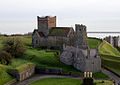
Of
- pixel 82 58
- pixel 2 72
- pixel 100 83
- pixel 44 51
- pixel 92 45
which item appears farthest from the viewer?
pixel 92 45

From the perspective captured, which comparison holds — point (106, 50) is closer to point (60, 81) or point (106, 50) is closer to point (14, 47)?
point (14, 47)

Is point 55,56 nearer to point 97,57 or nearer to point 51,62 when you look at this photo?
point 51,62

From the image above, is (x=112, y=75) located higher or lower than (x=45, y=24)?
lower

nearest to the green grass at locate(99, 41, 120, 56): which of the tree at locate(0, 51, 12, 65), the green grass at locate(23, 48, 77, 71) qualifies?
the green grass at locate(23, 48, 77, 71)

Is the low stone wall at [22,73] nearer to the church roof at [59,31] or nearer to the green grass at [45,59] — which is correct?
the green grass at [45,59]

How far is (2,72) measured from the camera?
60.7 metres

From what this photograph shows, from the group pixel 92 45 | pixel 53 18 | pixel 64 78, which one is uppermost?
pixel 53 18

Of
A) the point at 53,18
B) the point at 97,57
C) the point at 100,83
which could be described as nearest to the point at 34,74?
the point at 97,57

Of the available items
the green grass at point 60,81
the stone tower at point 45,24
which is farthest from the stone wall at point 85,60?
the stone tower at point 45,24

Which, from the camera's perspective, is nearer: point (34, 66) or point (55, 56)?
point (34, 66)

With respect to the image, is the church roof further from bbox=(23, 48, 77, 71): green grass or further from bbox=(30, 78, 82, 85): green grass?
bbox=(30, 78, 82, 85): green grass

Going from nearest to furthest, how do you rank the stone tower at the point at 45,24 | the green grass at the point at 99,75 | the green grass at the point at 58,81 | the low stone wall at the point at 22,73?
the green grass at the point at 58,81 < the low stone wall at the point at 22,73 < the green grass at the point at 99,75 < the stone tower at the point at 45,24

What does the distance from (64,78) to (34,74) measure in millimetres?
7273

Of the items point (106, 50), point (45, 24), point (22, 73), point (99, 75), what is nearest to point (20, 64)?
point (22, 73)
